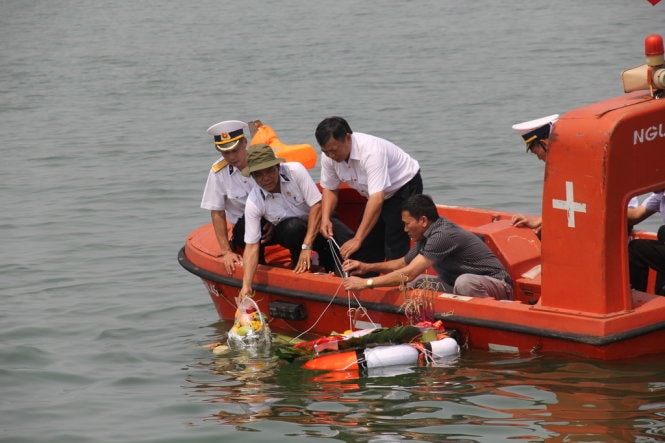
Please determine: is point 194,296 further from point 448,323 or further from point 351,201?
point 448,323

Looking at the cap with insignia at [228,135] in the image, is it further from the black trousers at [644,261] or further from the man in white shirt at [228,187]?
the black trousers at [644,261]

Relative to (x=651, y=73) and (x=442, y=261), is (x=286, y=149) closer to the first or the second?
(x=442, y=261)

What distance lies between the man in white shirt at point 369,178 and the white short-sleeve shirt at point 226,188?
56 cm

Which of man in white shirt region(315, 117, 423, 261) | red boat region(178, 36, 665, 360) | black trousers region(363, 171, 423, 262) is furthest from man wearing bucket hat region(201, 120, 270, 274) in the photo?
red boat region(178, 36, 665, 360)

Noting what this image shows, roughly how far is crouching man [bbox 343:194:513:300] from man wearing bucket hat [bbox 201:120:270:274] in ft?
3.64

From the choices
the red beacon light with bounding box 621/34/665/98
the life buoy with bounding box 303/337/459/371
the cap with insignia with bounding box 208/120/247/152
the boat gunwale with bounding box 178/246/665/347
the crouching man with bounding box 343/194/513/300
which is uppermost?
the red beacon light with bounding box 621/34/665/98

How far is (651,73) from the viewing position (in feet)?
21.6

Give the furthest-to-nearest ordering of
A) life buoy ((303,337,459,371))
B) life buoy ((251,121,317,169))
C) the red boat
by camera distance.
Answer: life buoy ((251,121,317,169))
life buoy ((303,337,459,371))
the red boat

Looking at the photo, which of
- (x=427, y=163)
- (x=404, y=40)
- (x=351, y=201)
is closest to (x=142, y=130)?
(x=427, y=163)

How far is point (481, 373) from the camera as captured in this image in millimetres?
6992

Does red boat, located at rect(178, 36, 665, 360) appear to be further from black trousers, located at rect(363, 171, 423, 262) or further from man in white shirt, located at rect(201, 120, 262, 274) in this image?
man in white shirt, located at rect(201, 120, 262, 274)

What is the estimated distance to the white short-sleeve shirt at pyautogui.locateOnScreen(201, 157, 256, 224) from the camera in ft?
27.2

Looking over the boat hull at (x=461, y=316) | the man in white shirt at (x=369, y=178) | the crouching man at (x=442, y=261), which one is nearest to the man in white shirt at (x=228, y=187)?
the boat hull at (x=461, y=316)

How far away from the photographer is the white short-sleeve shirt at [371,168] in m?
7.77
